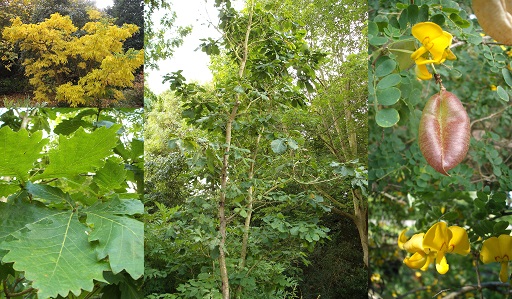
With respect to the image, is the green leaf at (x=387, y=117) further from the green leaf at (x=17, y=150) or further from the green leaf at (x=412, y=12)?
the green leaf at (x=17, y=150)

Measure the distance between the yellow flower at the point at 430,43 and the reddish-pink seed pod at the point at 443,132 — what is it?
0.04m

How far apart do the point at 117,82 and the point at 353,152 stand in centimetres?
88

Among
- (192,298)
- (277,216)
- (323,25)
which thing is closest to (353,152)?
(277,216)

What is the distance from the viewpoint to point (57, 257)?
0.33m

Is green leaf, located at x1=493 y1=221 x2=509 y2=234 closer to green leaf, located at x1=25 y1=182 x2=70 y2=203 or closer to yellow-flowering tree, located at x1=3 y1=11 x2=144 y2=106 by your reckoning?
green leaf, located at x1=25 y1=182 x2=70 y2=203

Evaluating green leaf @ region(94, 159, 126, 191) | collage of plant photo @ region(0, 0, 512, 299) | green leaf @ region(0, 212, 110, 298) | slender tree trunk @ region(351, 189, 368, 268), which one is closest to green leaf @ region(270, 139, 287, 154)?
collage of plant photo @ region(0, 0, 512, 299)

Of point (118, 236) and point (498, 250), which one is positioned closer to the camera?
point (118, 236)

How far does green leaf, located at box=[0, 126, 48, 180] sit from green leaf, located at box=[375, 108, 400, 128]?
0.32 metres

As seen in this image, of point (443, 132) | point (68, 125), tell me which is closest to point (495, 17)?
point (443, 132)

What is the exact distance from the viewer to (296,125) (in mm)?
1745

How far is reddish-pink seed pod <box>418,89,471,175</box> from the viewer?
0.40 meters

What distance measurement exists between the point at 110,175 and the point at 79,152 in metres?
0.08

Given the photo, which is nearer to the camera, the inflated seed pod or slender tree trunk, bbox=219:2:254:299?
the inflated seed pod

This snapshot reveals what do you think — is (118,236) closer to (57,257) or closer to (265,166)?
(57,257)
